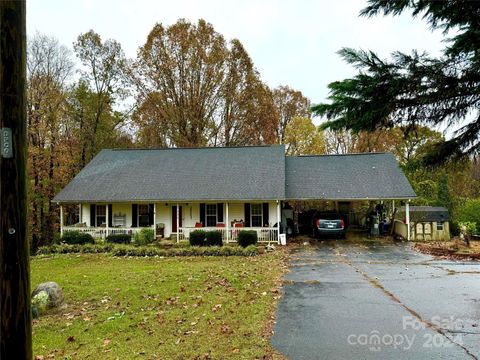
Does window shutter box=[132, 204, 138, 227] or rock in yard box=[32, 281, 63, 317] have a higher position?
window shutter box=[132, 204, 138, 227]

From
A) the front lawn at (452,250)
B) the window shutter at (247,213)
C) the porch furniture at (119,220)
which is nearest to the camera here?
the front lawn at (452,250)

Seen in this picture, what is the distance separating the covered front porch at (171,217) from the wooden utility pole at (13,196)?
19462 mm

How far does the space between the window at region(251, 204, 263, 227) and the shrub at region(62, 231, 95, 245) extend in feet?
30.7

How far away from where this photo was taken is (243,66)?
36.8m

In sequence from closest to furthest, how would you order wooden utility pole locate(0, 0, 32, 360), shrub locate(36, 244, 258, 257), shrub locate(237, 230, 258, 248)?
1. wooden utility pole locate(0, 0, 32, 360)
2. shrub locate(36, 244, 258, 257)
3. shrub locate(237, 230, 258, 248)

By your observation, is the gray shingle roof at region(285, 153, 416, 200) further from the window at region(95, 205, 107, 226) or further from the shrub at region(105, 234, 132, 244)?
the window at region(95, 205, 107, 226)

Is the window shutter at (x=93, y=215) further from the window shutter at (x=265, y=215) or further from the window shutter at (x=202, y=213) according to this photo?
the window shutter at (x=265, y=215)

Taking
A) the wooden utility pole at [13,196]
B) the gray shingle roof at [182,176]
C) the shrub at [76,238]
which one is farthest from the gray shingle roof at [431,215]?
the wooden utility pole at [13,196]

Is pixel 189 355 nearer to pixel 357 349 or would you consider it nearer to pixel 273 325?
pixel 273 325

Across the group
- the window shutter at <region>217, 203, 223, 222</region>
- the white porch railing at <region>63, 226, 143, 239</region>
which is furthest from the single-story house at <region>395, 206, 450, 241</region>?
the white porch railing at <region>63, 226, 143, 239</region>

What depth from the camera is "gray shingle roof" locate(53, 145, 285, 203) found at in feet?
74.5

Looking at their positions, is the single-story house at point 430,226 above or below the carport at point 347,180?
below

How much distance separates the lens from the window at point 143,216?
24.1m

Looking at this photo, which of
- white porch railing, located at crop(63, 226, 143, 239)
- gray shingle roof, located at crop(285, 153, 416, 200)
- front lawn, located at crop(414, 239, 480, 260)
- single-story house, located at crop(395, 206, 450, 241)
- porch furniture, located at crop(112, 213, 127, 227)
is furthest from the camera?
porch furniture, located at crop(112, 213, 127, 227)
